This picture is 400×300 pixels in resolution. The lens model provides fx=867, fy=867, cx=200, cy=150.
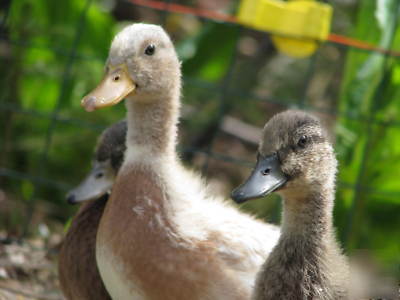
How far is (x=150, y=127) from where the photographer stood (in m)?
3.88

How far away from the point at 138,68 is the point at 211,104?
289cm

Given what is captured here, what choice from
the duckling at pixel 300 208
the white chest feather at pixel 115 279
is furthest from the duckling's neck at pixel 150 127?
the duckling at pixel 300 208

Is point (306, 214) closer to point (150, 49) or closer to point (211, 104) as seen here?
point (150, 49)

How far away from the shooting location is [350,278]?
3371mm

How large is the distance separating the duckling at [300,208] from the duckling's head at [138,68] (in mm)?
750

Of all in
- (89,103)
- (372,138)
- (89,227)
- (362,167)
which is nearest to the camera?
(89,103)

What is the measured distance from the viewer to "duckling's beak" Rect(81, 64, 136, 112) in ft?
11.6

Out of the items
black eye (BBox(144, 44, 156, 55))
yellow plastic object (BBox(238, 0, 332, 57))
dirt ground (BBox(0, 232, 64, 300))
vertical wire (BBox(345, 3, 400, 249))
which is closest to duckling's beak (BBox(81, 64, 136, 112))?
black eye (BBox(144, 44, 156, 55))

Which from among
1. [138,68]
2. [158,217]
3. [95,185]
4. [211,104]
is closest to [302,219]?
[158,217]

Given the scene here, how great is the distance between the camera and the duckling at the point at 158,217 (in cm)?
360

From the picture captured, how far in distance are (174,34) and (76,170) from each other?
219 cm

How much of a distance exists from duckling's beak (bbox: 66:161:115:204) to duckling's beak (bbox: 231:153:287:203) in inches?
48.1

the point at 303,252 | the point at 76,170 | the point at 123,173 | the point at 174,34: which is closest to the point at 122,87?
the point at 123,173

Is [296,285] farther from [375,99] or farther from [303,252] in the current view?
[375,99]
